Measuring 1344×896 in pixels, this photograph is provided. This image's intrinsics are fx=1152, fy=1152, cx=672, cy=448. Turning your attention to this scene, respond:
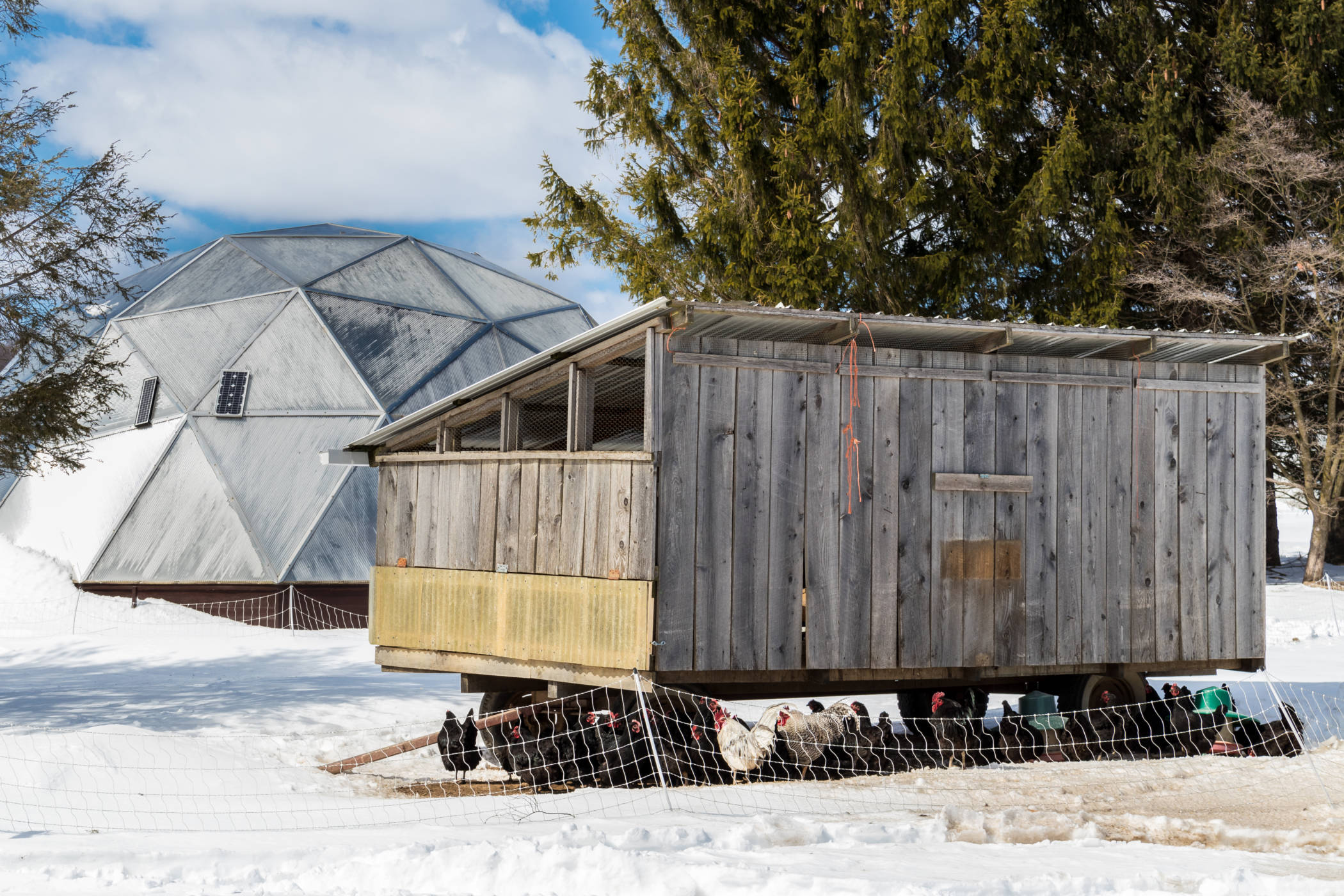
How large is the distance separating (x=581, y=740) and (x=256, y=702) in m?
4.76

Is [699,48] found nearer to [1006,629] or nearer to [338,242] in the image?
[338,242]

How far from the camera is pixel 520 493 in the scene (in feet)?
30.0

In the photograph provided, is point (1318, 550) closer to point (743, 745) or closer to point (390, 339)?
point (390, 339)

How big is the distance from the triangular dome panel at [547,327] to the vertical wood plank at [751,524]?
14.3 meters

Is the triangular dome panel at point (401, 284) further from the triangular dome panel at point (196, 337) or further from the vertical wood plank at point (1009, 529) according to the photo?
the vertical wood plank at point (1009, 529)

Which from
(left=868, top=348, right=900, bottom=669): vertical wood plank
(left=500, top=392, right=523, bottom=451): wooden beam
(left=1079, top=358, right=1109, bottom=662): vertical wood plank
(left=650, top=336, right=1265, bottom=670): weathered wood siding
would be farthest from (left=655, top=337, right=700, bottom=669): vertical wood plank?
(left=1079, top=358, right=1109, bottom=662): vertical wood plank

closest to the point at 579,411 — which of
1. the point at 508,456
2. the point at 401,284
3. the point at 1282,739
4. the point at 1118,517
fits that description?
the point at 508,456

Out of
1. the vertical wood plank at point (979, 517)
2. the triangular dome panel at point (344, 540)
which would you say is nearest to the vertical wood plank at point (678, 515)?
the vertical wood plank at point (979, 517)

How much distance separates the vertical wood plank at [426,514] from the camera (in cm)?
991

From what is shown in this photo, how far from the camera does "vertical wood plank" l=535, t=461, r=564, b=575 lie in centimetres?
882

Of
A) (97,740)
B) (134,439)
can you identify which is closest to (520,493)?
(97,740)

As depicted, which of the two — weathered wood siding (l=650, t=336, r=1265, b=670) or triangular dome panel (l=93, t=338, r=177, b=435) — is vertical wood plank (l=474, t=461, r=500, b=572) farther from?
triangular dome panel (l=93, t=338, r=177, b=435)

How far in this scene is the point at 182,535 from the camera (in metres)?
19.0

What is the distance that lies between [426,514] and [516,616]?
1462 mm
